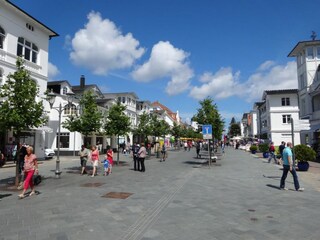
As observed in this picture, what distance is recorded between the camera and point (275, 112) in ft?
166

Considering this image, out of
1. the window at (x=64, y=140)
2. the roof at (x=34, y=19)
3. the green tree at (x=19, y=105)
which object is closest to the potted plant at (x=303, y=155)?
the green tree at (x=19, y=105)

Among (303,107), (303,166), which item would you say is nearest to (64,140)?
(303,166)

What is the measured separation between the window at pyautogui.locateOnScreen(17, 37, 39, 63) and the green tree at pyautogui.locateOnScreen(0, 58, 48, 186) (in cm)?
1332

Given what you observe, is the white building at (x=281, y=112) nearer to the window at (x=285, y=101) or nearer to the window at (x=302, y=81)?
the window at (x=285, y=101)

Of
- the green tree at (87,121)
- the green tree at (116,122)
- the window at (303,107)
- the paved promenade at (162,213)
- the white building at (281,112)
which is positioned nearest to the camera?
the paved promenade at (162,213)

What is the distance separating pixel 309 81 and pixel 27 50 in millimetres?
33443

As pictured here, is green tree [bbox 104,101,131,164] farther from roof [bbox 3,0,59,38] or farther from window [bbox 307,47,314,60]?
window [bbox 307,47,314,60]

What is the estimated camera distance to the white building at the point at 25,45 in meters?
21.9

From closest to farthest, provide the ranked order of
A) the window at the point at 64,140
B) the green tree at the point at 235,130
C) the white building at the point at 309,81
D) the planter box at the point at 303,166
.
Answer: the planter box at the point at 303,166 < the white building at the point at 309,81 < the window at the point at 64,140 < the green tree at the point at 235,130

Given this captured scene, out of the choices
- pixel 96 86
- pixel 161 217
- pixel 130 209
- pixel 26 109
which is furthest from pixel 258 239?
pixel 96 86

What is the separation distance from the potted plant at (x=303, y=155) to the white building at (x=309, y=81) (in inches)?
695

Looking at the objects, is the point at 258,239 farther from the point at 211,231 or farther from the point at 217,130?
the point at 217,130

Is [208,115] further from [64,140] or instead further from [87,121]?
[64,140]

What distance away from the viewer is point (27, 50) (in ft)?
81.0
